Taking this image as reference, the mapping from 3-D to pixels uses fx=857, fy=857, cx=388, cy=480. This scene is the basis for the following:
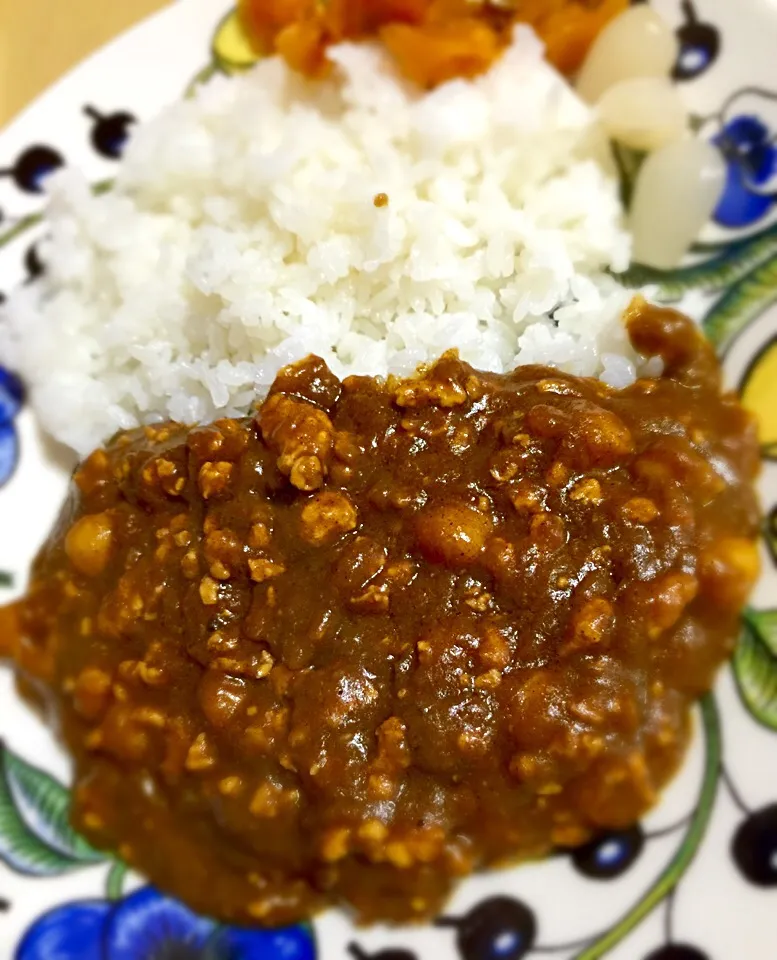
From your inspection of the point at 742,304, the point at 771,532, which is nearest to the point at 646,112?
the point at 742,304

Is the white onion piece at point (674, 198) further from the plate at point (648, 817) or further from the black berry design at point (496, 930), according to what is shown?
the black berry design at point (496, 930)

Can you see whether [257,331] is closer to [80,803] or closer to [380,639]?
[380,639]

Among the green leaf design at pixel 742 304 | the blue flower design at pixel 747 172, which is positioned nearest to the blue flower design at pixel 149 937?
the green leaf design at pixel 742 304

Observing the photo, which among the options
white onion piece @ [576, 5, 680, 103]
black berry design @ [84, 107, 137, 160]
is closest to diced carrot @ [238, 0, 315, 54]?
black berry design @ [84, 107, 137, 160]

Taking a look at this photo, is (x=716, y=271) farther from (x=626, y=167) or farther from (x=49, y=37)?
(x=49, y=37)

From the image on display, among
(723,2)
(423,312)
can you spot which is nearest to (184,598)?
(423,312)

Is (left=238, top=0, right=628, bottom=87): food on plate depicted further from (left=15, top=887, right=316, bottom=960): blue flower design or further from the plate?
(left=15, top=887, right=316, bottom=960): blue flower design

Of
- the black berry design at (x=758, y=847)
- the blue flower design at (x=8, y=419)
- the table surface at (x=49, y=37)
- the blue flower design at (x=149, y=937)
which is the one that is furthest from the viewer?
the table surface at (x=49, y=37)
